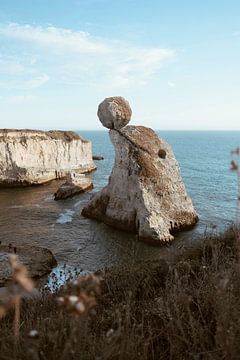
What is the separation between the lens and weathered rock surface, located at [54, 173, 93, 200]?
85.5 ft

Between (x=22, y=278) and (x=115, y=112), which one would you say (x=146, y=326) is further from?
(x=115, y=112)

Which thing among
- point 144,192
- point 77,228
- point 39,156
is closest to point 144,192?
point 144,192

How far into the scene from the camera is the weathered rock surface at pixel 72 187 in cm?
2605

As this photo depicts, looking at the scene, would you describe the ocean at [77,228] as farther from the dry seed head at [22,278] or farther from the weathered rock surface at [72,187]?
the dry seed head at [22,278]

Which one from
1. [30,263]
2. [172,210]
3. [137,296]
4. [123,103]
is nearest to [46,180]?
[123,103]

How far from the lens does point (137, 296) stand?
6984mm

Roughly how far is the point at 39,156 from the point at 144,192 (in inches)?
831

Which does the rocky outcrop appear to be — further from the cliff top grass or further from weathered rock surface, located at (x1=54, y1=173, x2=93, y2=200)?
weathered rock surface, located at (x1=54, y1=173, x2=93, y2=200)

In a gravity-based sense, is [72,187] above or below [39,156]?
below

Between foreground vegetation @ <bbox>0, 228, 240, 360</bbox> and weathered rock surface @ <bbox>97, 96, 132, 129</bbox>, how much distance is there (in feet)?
41.8

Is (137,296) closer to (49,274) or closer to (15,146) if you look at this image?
(49,274)

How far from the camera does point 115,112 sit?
63.8ft

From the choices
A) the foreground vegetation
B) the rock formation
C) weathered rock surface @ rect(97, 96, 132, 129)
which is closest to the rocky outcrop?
the rock formation

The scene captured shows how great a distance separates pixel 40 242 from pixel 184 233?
7163 millimetres
